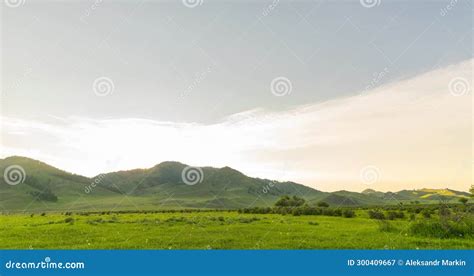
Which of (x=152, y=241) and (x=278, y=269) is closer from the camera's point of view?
(x=278, y=269)

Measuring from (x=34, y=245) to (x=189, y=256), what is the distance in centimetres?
1255

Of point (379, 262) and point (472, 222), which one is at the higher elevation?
point (472, 222)

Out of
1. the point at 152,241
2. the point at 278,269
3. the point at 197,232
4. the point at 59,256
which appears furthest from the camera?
the point at 197,232

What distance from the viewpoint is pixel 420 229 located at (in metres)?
28.4

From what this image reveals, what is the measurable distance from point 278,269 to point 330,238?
9.27 m

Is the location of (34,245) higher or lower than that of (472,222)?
lower

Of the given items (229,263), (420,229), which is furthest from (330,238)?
(229,263)

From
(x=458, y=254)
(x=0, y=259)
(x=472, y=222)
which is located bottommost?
(x=0, y=259)

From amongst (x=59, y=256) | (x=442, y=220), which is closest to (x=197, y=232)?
(x=59, y=256)

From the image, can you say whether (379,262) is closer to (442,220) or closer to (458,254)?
(458,254)

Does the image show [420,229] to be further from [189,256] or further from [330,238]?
[189,256]

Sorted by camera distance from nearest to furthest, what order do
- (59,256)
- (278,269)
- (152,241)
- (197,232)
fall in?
(278,269), (59,256), (152,241), (197,232)

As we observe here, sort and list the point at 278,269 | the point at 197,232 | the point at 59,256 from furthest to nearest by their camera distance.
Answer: the point at 197,232 < the point at 59,256 < the point at 278,269

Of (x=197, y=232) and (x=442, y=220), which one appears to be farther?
(x=197, y=232)
